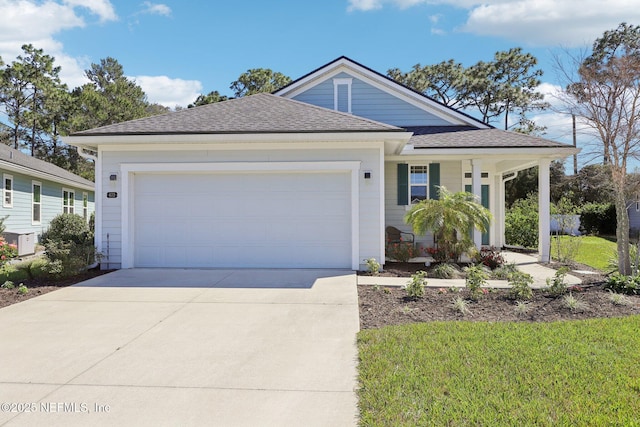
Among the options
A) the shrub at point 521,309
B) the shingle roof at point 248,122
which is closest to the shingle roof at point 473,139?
the shingle roof at point 248,122

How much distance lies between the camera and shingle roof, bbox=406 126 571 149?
1032cm

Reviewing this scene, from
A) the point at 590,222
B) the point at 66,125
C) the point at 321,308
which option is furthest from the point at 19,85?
the point at 590,222

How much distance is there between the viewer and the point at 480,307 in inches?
233

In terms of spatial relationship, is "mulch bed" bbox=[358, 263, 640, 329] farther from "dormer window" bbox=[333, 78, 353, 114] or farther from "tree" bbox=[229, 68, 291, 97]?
"tree" bbox=[229, 68, 291, 97]

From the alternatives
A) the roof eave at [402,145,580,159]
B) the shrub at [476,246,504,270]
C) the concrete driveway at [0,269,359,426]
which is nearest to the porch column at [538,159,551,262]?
the roof eave at [402,145,580,159]

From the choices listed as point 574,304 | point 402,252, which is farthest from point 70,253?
point 574,304

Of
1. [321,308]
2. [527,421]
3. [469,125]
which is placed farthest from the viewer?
[469,125]

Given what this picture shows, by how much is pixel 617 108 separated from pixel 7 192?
19146 mm

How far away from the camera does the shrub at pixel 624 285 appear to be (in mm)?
6535

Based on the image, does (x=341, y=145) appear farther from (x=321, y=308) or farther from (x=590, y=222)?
(x=590, y=222)

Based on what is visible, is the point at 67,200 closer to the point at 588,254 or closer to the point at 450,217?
the point at 450,217

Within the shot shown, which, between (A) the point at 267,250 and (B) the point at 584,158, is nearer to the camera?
(B) the point at 584,158

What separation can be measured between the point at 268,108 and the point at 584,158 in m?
7.30

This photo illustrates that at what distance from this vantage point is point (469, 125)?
1334cm
